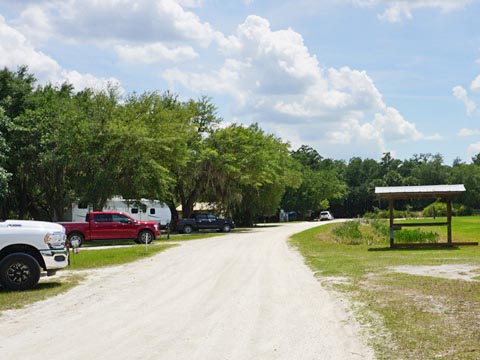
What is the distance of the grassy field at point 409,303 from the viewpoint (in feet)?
23.5

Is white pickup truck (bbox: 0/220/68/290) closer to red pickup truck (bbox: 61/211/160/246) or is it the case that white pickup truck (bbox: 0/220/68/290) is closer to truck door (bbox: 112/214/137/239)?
red pickup truck (bbox: 61/211/160/246)

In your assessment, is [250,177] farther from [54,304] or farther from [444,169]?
[444,169]

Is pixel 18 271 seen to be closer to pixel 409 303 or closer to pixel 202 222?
pixel 409 303

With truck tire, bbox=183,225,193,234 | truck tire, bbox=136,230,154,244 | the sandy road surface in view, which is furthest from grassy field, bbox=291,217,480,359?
truck tire, bbox=183,225,193,234

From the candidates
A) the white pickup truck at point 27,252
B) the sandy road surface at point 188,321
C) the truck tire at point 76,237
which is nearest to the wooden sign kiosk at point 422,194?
the sandy road surface at point 188,321

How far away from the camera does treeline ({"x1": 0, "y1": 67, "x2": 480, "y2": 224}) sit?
3431cm

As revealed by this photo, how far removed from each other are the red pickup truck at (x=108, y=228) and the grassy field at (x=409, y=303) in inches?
481

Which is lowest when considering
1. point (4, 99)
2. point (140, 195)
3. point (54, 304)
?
point (54, 304)

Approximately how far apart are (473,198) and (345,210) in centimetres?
2382

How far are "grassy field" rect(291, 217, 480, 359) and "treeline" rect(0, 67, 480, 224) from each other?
17425mm

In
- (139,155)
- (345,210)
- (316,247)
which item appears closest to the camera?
(316,247)

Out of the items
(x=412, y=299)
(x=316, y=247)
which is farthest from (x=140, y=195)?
(x=412, y=299)

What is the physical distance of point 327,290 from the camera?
12273 mm

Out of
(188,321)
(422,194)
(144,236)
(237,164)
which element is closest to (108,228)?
(144,236)
